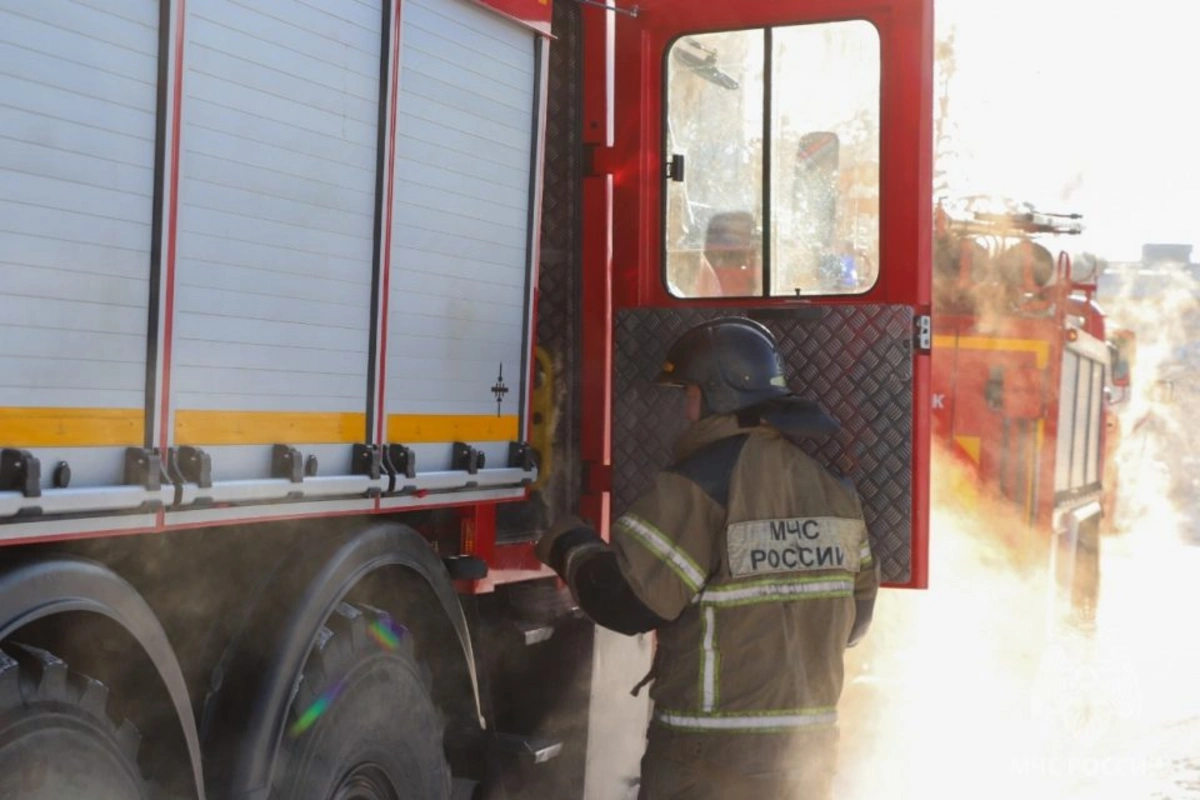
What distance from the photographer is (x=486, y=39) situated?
4363 millimetres

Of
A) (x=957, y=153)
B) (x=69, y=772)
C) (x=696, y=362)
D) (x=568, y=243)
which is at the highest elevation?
(x=957, y=153)

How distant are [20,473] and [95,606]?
1.23 feet

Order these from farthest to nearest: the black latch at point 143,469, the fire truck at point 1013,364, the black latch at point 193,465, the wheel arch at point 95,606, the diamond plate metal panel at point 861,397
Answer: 1. the fire truck at point 1013,364
2. the diamond plate metal panel at point 861,397
3. the black latch at point 193,465
4. the black latch at point 143,469
5. the wheel arch at point 95,606

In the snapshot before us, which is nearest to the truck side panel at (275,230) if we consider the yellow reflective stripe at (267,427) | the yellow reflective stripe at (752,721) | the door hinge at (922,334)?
the yellow reflective stripe at (267,427)

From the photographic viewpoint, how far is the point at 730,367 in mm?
4297

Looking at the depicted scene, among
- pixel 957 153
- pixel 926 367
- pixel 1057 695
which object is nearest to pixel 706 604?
pixel 926 367

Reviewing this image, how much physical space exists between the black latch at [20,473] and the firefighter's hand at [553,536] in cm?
180

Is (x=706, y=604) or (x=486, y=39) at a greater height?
(x=486, y=39)

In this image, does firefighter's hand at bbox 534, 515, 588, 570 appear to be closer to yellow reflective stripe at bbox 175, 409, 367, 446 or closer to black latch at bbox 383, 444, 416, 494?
black latch at bbox 383, 444, 416, 494

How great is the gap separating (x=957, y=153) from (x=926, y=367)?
7011 mm

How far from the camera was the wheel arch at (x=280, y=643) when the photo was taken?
138 inches

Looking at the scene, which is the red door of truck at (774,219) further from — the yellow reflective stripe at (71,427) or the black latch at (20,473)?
the black latch at (20,473)

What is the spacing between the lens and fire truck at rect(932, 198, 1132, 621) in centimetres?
909

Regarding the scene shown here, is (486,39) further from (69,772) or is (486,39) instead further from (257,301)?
(69,772)
